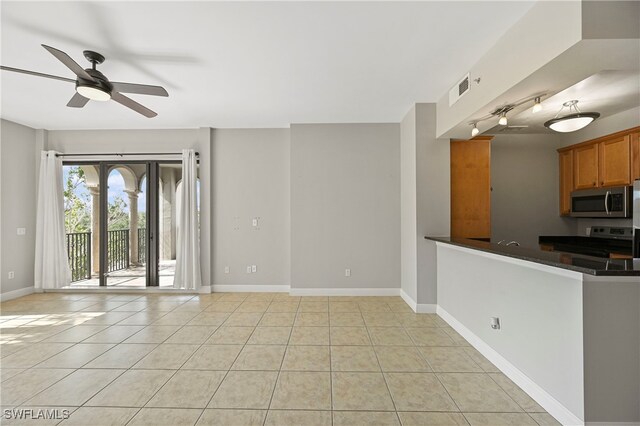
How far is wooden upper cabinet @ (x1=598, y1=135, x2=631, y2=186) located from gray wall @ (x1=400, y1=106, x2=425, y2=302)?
2520mm

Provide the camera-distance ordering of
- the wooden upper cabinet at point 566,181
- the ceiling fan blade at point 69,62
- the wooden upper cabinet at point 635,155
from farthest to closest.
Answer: the wooden upper cabinet at point 566,181, the wooden upper cabinet at point 635,155, the ceiling fan blade at point 69,62

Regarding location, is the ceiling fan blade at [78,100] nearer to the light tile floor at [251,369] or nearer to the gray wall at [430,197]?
the light tile floor at [251,369]

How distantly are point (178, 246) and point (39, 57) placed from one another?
2.99 m

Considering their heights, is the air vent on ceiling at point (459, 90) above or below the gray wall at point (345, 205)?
above

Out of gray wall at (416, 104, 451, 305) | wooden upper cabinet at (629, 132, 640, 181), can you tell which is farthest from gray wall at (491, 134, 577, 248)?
gray wall at (416, 104, 451, 305)

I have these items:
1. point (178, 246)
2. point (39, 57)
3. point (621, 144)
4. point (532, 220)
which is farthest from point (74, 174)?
point (621, 144)

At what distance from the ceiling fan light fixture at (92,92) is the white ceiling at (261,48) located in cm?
37

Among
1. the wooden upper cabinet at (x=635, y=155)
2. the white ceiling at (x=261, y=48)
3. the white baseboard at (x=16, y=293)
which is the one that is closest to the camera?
the white ceiling at (x=261, y=48)

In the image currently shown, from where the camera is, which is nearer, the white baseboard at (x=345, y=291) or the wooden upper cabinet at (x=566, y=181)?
the wooden upper cabinet at (x=566, y=181)

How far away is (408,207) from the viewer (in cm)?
429

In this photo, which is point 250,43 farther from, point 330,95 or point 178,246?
point 178,246

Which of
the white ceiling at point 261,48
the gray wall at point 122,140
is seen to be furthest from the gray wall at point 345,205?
the gray wall at point 122,140

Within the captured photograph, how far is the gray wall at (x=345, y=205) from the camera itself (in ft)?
15.6
